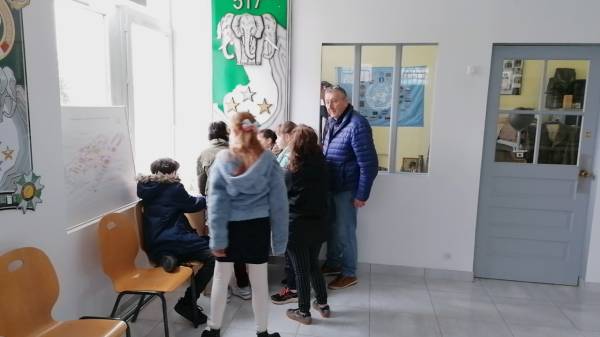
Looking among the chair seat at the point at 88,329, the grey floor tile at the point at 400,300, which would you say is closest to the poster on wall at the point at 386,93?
the grey floor tile at the point at 400,300

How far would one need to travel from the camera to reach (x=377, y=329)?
2777 millimetres

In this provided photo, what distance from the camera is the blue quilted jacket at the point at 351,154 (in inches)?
124

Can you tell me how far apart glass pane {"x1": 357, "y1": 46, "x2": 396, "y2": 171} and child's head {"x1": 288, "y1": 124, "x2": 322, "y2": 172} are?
46.9 inches

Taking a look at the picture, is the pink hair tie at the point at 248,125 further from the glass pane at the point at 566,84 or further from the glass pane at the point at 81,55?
the glass pane at the point at 566,84

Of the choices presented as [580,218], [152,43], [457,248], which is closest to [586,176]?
[580,218]

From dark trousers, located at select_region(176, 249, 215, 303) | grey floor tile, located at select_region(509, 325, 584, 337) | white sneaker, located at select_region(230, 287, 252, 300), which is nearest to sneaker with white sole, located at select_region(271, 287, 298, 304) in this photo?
white sneaker, located at select_region(230, 287, 252, 300)

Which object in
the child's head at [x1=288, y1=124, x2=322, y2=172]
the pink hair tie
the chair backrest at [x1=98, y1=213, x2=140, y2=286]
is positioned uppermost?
the pink hair tie

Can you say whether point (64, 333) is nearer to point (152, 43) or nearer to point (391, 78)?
point (152, 43)

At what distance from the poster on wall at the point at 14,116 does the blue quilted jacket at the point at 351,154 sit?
2025mm

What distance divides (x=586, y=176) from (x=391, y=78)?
176 centimetres

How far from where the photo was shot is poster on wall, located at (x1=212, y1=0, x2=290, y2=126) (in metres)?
3.53

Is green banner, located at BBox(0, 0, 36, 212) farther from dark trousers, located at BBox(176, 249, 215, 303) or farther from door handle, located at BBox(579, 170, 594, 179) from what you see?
door handle, located at BBox(579, 170, 594, 179)

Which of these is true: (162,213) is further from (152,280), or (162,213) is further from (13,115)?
(13,115)

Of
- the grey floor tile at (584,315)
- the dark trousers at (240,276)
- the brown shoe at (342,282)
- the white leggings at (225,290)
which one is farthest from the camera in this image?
the brown shoe at (342,282)
